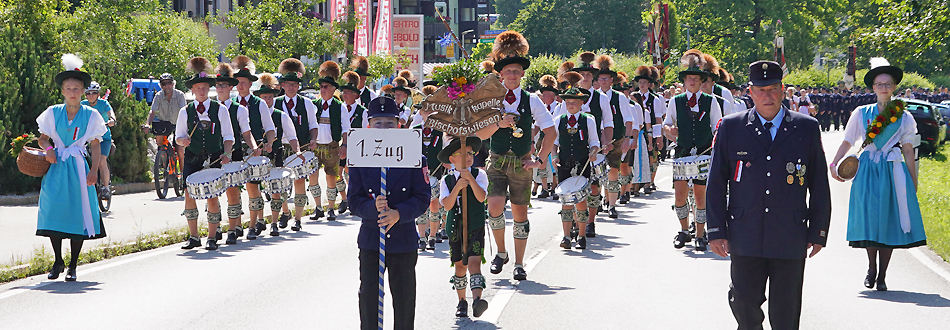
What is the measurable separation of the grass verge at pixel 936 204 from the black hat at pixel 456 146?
588 centimetres

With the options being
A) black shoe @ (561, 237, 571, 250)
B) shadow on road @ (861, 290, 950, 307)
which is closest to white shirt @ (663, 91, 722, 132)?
black shoe @ (561, 237, 571, 250)

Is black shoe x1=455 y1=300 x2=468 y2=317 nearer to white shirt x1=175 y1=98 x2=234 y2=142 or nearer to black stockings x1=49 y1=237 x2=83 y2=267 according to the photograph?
black stockings x1=49 y1=237 x2=83 y2=267

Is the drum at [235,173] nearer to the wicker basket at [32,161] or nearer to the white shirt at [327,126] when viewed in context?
the wicker basket at [32,161]

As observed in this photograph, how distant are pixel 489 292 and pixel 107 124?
7.15 meters

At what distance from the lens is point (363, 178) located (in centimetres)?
650

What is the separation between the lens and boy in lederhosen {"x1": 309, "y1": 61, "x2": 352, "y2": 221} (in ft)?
49.3

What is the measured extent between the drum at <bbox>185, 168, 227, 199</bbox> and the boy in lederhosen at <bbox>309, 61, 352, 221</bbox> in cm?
347

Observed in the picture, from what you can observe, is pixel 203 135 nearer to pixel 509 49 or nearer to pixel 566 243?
pixel 509 49

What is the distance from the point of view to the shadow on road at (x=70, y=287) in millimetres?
9047

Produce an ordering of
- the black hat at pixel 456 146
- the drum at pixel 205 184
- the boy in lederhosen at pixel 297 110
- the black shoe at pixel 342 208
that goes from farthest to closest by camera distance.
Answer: the black shoe at pixel 342 208 → the boy in lederhosen at pixel 297 110 → the drum at pixel 205 184 → the black hat at pixel 456 146

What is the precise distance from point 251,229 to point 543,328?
6416mm

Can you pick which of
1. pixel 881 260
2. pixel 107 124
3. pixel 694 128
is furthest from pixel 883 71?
pixel 107 124

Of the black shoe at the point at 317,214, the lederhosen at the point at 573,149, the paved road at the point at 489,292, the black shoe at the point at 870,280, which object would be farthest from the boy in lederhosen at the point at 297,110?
the black shoe at the point at 870,280

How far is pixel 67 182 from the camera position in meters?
9.75
